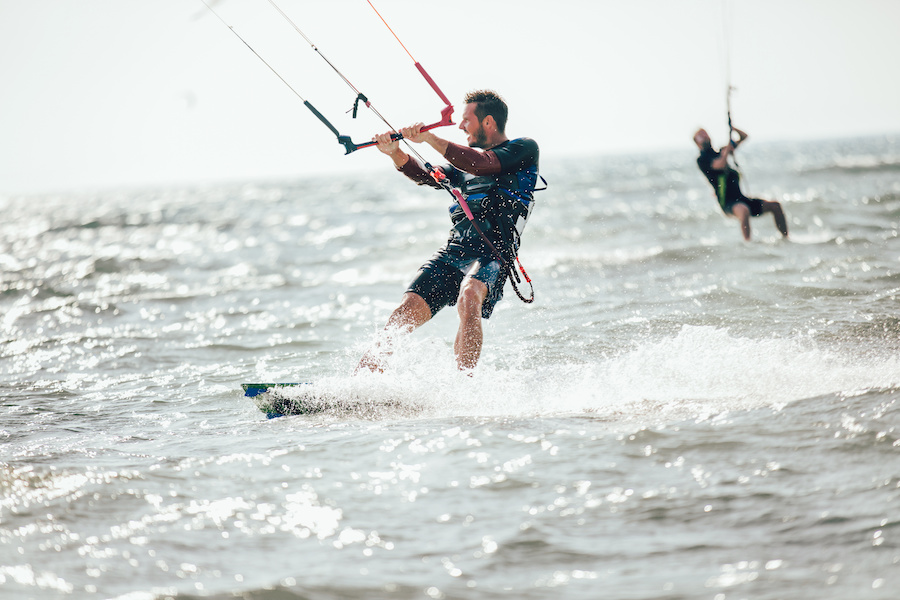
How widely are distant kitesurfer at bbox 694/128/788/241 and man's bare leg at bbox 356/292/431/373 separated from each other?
91.6 inches

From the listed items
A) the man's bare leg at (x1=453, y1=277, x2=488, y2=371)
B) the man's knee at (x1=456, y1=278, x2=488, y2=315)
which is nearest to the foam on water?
the man's bare leg at (x1=453, y1=277, x2=488, y2=371)

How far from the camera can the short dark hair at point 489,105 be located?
17.4 ft

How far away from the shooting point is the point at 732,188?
601 cm

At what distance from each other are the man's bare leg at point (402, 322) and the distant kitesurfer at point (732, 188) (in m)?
2.33

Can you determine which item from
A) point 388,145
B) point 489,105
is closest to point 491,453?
point 388,145

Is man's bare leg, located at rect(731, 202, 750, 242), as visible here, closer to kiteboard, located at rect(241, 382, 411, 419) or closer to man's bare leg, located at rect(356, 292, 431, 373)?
man's bare leg, located at rect(356, 292, 431, 373)

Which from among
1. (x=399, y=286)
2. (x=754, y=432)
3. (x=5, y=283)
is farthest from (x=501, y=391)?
(x=5, y=283)

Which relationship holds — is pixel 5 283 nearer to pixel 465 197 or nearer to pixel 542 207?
pixel 465 197

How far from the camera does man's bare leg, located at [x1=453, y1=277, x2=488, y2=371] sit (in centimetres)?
510

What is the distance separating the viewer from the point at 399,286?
41.2ft

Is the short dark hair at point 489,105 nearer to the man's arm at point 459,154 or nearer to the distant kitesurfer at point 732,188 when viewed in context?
the man's arm at point 459,154

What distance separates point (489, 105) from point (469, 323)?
1430 millimetres

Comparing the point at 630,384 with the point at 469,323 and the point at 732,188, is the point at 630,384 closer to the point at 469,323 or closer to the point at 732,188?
the point at 469,323

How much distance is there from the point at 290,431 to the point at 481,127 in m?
2.27
